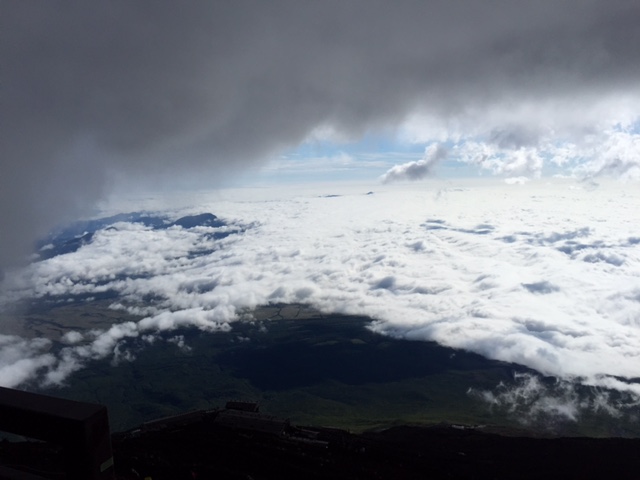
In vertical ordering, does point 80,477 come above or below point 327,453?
above

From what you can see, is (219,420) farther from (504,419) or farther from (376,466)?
(504,419)

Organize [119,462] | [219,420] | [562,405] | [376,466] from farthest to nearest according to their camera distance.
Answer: [562,405], [219,420], [376,466], [119,462]

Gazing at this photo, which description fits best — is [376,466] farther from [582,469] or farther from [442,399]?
[442,399]

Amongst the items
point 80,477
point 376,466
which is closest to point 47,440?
point 80,477

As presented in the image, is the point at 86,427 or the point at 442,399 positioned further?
Result: the point at 442,399

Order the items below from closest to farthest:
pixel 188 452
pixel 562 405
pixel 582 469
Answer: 1. pixel 188 452
2. pixel 582 469
3. pixel 562 405

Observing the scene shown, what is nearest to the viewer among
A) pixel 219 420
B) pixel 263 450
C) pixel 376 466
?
pixel 263 450

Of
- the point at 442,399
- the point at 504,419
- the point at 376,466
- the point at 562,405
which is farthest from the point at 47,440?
the point at 562,405

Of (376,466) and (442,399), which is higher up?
(376,466)

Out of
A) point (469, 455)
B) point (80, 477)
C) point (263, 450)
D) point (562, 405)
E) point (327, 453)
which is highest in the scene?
point (80, 477)
